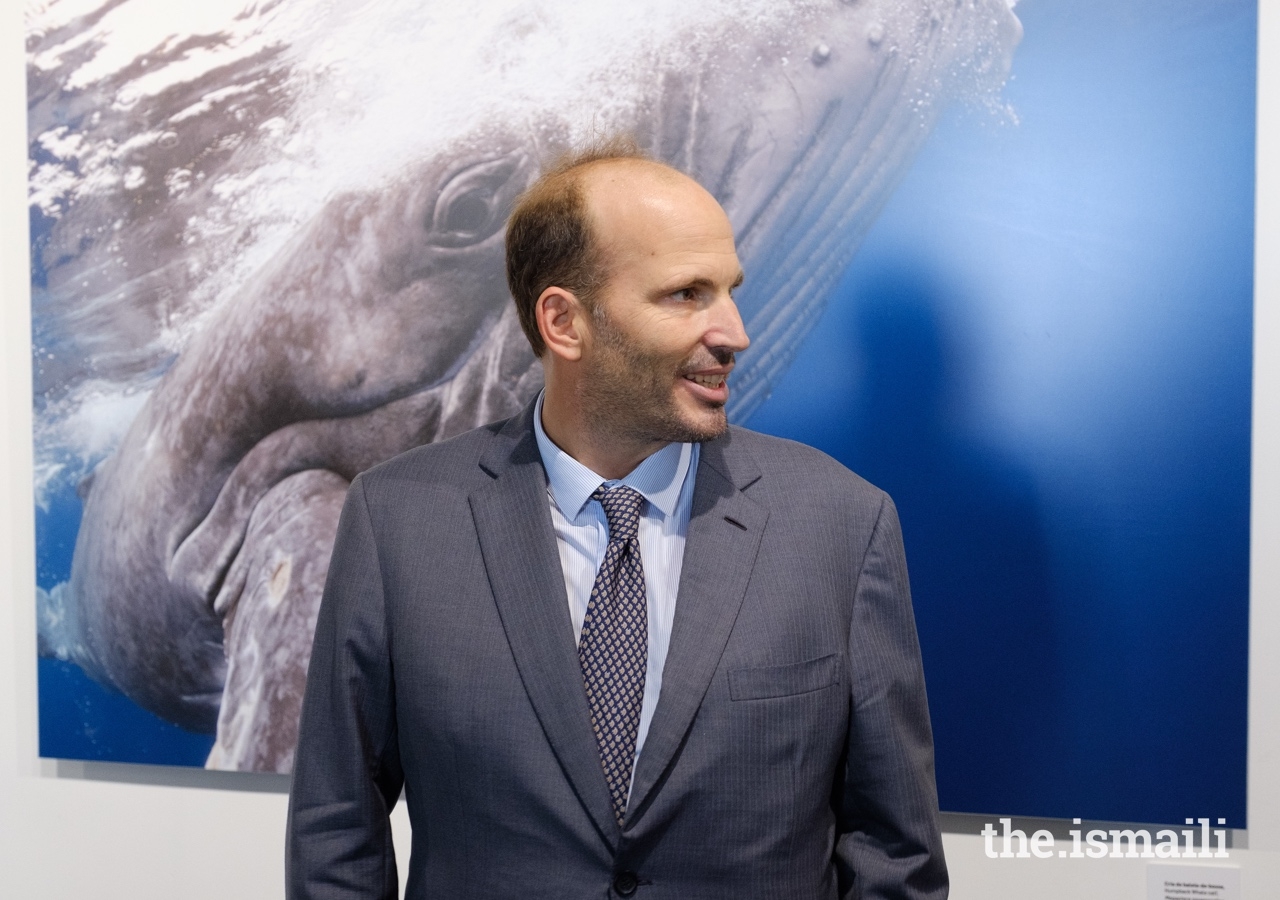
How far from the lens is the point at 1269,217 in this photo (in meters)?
1.85

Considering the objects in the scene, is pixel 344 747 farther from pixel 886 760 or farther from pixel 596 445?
pixel 886 760

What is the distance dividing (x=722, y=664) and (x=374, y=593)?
46cm

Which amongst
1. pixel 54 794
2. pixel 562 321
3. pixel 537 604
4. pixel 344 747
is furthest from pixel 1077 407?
pixel 54 794

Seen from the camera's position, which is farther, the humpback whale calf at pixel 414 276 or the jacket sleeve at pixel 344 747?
the humpback whale calf at pixel 414 276

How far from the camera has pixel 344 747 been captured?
1.42 m

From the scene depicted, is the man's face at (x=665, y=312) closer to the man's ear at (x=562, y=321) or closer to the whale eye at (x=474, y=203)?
the man's ear at (x=562, y=321)

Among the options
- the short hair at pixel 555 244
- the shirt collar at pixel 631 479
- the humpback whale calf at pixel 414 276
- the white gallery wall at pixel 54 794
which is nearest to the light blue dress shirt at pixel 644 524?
the shirt collar at pixel 631 479

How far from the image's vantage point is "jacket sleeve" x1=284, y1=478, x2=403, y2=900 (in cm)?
142

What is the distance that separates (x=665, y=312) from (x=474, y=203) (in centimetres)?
85

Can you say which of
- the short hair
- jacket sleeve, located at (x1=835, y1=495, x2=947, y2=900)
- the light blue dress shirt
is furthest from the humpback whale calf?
jacket sleeve, located at (x1=835, y1=495, x2=947, y2=900)

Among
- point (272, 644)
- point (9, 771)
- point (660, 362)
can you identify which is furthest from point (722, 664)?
point (9, 771)

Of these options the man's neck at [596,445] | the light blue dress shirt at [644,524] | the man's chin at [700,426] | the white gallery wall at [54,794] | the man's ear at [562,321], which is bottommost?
the white gallery wall at [54,794]

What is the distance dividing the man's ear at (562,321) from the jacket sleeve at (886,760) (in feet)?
1.56

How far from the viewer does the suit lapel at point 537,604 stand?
1320 millimetres
